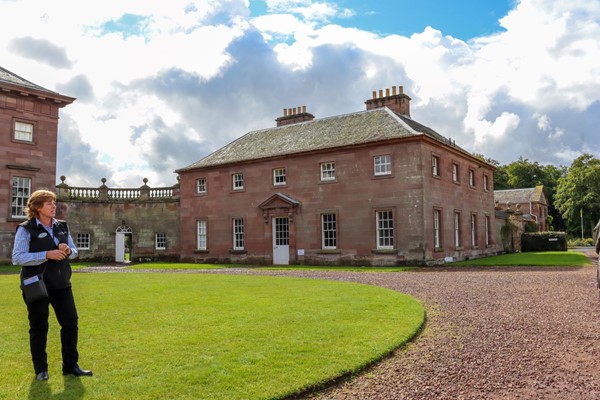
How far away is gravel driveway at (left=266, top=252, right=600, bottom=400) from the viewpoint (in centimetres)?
519

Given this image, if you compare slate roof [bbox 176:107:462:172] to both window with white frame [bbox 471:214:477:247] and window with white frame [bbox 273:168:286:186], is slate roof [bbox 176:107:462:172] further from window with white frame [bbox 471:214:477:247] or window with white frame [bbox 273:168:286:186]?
window with white frame [bbox 471:214:477:247]

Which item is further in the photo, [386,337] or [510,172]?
[510,172]

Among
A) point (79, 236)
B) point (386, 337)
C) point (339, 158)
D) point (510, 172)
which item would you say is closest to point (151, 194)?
point (79, 236)

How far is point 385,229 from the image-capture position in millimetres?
23984

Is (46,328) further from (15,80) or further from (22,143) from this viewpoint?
(15,80)

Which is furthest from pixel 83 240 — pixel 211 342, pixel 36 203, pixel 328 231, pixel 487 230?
pixel 36 203

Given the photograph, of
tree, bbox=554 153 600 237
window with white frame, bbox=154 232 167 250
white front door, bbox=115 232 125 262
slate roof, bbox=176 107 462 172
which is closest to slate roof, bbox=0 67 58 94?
slate roof, bbox=176 107 462 172

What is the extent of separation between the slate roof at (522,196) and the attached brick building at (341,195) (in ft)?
133

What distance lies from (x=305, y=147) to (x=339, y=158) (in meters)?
2.55

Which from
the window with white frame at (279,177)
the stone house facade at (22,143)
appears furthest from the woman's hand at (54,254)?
the stone house facade at (22,143)

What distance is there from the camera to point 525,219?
133 ft

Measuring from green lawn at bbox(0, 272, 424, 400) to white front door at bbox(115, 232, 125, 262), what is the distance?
868 inches

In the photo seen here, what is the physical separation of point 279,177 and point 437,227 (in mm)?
9158

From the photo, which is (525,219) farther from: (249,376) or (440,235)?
(249,376)
